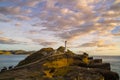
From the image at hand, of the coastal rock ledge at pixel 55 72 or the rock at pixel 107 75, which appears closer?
the coastal rock ledge at pixel 55 72

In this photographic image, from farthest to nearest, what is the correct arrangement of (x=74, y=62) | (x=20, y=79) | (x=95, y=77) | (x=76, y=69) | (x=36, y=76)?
1. (x=74, y=62)
2. (x=76, y=69)
3. (x=95, y=77)
4. (x=36, y=76)
5. (x=20, y=79)

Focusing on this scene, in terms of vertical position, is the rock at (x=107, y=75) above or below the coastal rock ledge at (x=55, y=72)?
below

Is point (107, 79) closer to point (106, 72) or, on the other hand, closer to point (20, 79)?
point (106, 72)

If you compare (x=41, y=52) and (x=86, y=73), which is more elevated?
(x=41, y=52)

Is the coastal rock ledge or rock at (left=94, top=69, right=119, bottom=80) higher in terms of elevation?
the coastal rock ledge

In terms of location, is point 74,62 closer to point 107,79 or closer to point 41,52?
point 107,79

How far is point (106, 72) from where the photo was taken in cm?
3256

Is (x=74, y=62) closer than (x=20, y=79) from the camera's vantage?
No

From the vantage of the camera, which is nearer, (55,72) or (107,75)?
(55,72)

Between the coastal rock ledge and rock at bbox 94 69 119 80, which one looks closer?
the coastal rock ledge

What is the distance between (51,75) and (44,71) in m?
1.26

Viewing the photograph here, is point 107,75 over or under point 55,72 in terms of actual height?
under

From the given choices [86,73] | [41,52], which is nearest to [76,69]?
[86,73]

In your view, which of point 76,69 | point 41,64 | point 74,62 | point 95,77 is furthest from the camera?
point 74,62
